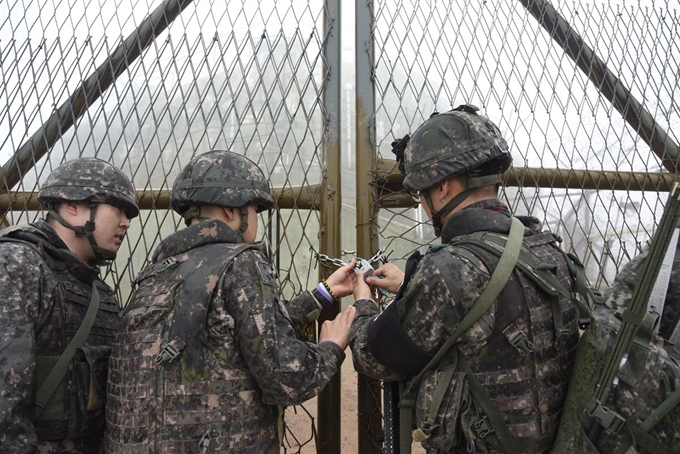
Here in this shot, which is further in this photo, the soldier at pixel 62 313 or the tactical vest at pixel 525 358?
the soldier at pixel 62 313

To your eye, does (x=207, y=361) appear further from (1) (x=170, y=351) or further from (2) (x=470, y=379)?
(2) (x=470, y=379)

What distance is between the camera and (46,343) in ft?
6.94

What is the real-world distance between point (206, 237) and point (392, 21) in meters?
2.09

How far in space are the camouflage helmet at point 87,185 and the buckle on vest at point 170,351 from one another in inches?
Answer: 36.7

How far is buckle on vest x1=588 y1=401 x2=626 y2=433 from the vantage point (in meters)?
1.55

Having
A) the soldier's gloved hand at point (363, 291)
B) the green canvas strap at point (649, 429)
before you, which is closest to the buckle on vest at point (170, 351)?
the soldier's gloved hand at point (363, 291)

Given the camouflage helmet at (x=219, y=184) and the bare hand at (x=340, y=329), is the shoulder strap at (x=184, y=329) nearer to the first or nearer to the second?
the camouflage helmet at (x=219, y=184)

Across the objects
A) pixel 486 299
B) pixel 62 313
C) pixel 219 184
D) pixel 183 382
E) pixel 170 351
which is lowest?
pixel 183 382

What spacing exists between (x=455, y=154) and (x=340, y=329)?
3.26 ft

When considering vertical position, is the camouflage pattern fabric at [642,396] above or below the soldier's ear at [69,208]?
below

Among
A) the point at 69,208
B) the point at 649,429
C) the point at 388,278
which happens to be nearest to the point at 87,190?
the point at 69,208

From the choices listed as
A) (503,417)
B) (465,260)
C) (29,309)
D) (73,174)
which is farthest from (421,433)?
(73,174)

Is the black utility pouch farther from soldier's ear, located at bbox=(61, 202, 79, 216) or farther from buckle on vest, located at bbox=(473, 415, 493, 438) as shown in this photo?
buckle on vest, located at bbox=(473, 415, 493, 438)

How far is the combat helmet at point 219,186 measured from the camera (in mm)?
2297
